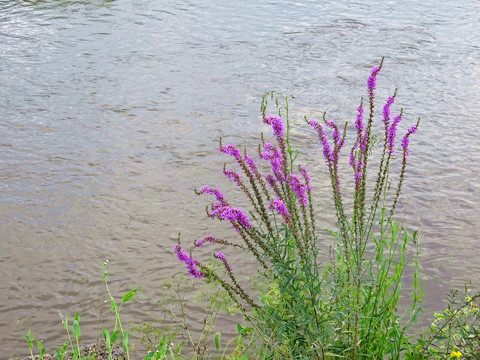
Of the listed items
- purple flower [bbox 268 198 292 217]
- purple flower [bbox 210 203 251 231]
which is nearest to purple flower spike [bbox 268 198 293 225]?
purple flower [bbox 268 198 292 217]

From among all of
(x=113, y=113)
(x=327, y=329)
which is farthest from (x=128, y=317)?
(x=113, y=113)

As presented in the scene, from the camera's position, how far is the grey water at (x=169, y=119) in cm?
459

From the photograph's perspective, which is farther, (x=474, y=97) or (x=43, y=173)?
(x=474, y=97)

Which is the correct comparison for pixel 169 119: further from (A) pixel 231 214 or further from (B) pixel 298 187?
(A) pixel 231 214

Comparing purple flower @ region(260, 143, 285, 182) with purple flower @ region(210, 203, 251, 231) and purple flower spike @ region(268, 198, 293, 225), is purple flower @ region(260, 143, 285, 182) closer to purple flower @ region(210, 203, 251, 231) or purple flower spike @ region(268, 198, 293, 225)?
purple flower spike @ region(268, 198, 293, 225)

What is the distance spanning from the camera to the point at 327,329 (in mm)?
2535

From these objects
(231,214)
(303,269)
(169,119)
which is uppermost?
(231,214)

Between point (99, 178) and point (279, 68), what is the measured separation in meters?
3.72

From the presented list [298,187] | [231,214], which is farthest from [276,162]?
[231,214]

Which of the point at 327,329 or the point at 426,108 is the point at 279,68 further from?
the point at 327,329

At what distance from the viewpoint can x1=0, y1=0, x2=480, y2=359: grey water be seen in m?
4.59

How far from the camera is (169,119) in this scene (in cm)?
711

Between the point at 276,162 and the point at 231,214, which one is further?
the point at 276,162

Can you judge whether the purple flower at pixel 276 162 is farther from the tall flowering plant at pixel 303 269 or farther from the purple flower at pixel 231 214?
the purple flower at pixel 231 214
